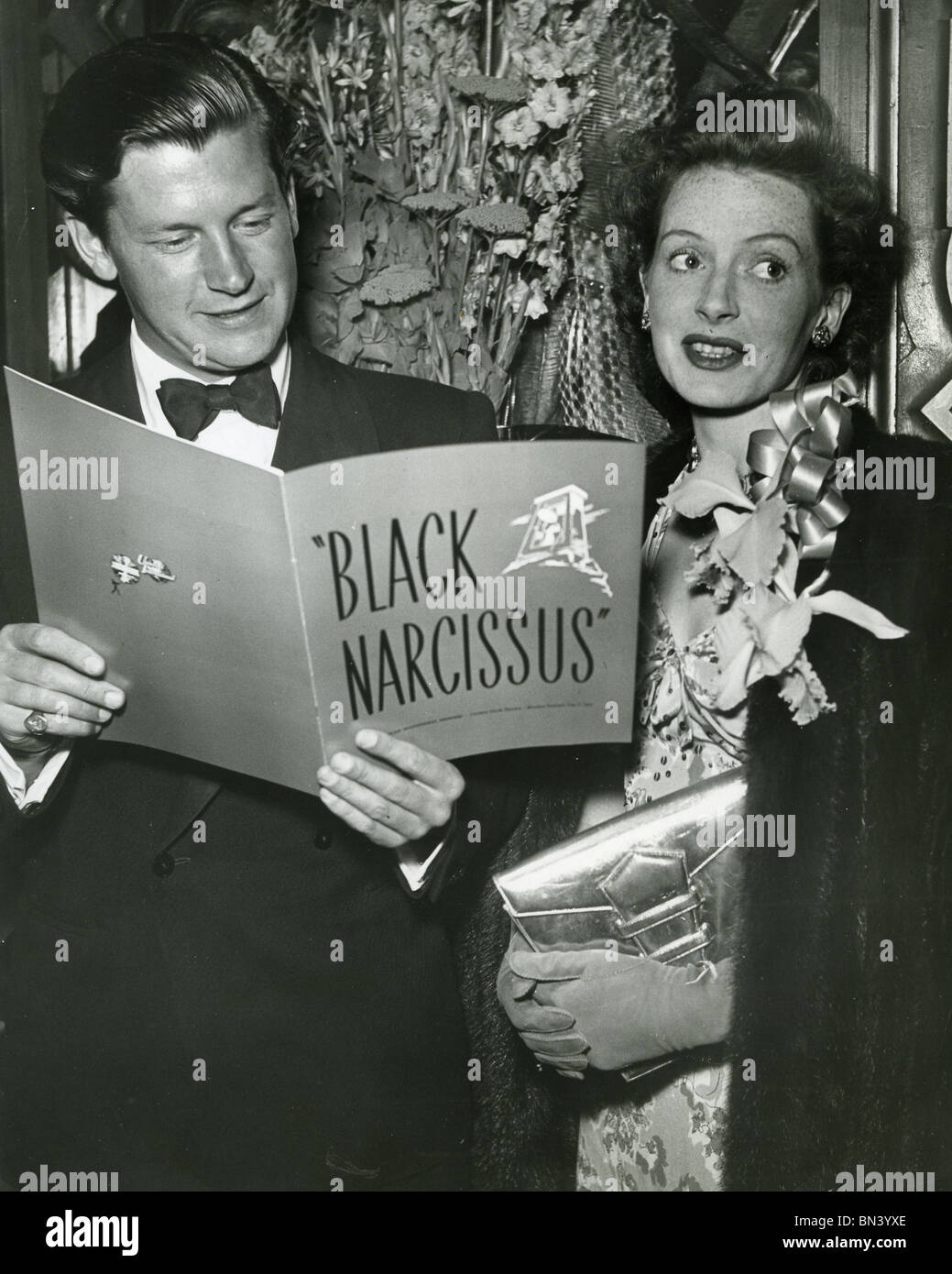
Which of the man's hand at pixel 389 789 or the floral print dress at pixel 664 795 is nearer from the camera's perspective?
the man's hand at pixel 389 789

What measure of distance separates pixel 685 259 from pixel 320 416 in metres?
0.54

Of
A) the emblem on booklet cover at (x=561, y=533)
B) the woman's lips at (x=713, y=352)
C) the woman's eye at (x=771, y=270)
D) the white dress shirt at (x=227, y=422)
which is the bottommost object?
the emblem on booklet cover at (x=561, y=533)

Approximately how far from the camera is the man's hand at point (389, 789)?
5.25 ft

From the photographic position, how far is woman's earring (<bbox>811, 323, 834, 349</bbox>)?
178cm

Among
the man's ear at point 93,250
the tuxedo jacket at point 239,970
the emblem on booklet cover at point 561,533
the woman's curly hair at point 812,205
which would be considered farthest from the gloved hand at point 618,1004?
the man's ear at point 93,250

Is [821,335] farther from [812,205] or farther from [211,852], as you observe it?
[211,852]

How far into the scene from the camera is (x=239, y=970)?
178cm

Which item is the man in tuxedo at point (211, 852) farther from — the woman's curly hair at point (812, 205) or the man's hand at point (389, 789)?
the woman's curly hair at point (812, 205)

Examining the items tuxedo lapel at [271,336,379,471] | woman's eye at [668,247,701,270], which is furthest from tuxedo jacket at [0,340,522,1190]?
woman's eye at [668,247,701,270]

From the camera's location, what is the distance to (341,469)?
64.7 inches

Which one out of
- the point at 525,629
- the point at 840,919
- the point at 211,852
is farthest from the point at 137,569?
the point at 840,919

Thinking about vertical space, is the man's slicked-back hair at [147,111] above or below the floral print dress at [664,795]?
above

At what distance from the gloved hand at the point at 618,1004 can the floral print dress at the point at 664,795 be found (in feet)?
0.17
